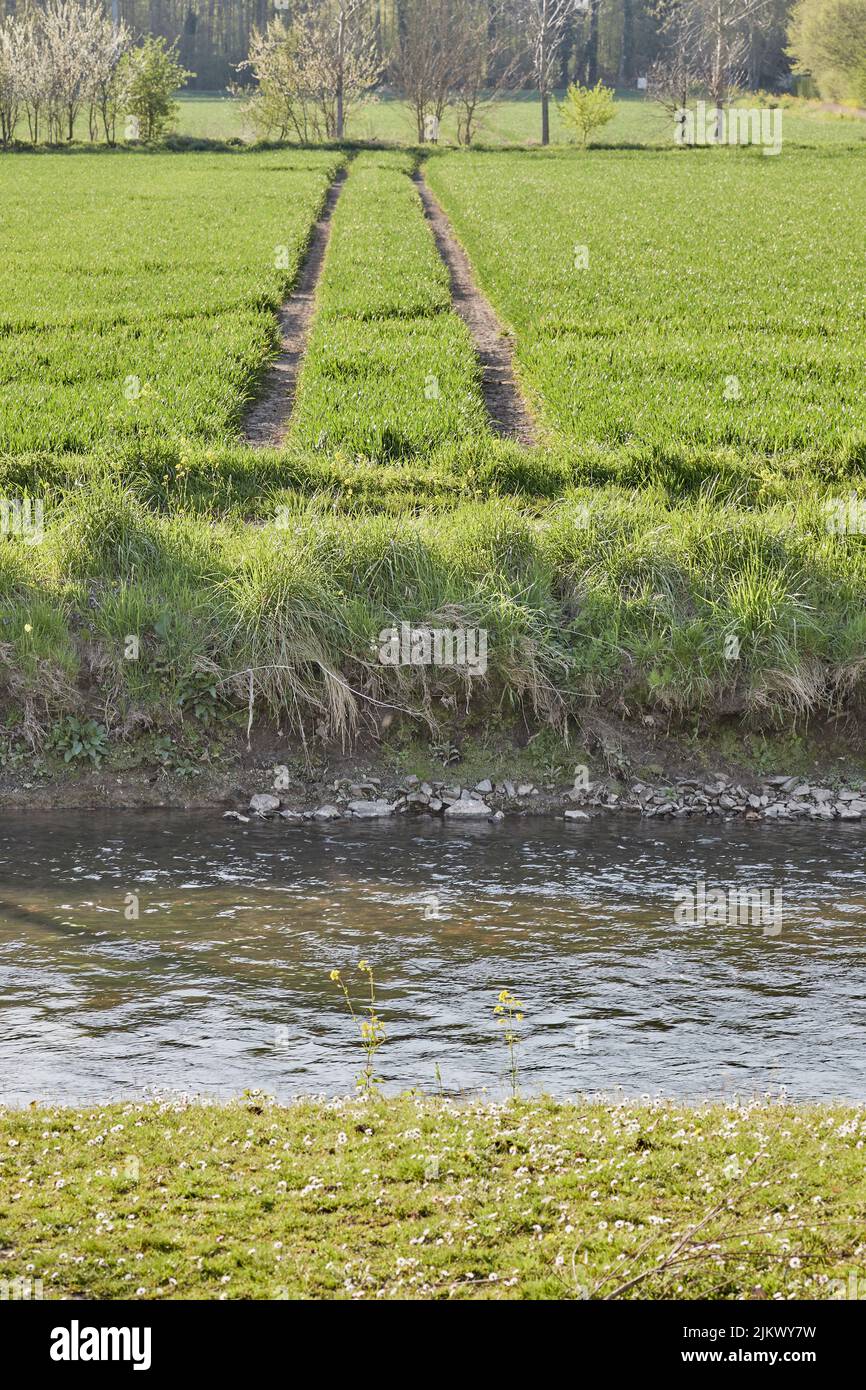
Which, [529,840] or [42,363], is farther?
[42,363]

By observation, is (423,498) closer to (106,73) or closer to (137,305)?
(137,305)

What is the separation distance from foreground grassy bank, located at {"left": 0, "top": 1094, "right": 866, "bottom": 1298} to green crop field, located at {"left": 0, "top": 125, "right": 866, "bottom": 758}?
4985mm

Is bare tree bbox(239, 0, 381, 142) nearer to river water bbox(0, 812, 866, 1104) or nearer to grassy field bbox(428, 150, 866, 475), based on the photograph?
grassy field bbox(428, 150, 866, 475)

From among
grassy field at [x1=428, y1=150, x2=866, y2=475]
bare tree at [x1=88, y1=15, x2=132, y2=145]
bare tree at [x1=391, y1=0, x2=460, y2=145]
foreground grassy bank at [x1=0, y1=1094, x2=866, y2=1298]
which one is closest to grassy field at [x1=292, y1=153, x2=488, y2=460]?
grassy field at [x1=428, y1=150, x2=866, y2=475]

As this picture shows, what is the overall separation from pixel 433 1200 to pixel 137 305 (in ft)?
61.6

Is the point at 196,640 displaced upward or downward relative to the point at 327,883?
upward

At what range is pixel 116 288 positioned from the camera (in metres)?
22.1

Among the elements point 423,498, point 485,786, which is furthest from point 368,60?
point 485,786

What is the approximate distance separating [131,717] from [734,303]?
1504 centimetres

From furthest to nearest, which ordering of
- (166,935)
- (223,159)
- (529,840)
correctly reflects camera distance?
(223,159)
(529,840)
(166,935)

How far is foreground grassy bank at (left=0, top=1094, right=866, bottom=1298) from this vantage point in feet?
13.1

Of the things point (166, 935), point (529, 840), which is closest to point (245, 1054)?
point (166, 935)

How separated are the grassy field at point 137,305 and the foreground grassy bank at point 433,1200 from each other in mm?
9687

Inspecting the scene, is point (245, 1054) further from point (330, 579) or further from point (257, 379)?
point (257, 379)
